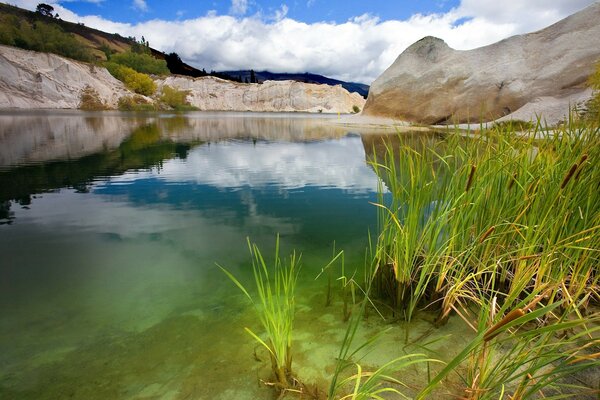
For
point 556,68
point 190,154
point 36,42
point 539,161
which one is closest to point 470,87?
point 556,68

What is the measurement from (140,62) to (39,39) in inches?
1353

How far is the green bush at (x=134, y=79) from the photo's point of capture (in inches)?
2744

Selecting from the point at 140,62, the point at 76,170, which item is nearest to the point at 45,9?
the point at 140,62

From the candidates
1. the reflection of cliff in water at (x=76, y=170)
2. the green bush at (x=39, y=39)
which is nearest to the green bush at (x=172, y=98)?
the green bush at (x=39, y=39)

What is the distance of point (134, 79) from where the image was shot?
7025cm

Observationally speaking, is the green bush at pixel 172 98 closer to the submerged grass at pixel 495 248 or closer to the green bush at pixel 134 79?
the green bush at pixel 134 79

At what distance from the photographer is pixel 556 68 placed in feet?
57.2

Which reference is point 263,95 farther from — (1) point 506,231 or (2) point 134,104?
(1) point 506,231

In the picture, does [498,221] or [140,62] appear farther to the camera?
[140,62]

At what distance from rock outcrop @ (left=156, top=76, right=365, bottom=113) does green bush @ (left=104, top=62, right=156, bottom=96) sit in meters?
14.6

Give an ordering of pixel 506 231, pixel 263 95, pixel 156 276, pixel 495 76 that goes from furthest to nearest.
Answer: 1. pixel 263 95
2. pixel 495 76
3. pixel 156 276
4. pixel 506 231

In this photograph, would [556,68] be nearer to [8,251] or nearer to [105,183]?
[105,183]

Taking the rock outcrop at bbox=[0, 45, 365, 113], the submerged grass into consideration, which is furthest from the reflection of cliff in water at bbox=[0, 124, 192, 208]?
the rock outcrop at bbox=[0, 45, 365, 113]

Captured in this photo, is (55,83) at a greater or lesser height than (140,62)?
lesser
